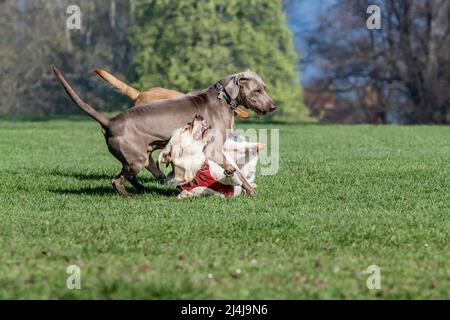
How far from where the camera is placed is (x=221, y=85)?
11.1 metres

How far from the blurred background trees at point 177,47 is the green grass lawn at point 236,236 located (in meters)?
33.2

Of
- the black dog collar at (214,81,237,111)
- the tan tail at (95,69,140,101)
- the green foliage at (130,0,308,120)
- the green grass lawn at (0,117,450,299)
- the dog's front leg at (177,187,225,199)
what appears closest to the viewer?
the green grass lawn at (0,117,450,299)

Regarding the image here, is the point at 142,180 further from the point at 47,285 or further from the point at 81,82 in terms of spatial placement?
the point at 81,82

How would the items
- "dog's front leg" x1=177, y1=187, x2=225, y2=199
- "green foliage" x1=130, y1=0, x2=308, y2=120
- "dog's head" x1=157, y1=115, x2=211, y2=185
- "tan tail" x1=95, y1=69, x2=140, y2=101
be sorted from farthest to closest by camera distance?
"green foliage" x1=130, y1=0, x2=308, y2=120, "tan tail" x1=95, y1=69, x2=140, y2=101, "dog's front leg" x1=177, y1=187, x2=225, y2=199, "dog's head" x1=157, y1=115, x2=211, y2=185

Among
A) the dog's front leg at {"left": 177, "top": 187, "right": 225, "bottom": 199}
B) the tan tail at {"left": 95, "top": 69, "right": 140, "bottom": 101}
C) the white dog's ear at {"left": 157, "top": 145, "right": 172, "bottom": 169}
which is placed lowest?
the dog's front leg at {"left": 177, "top": 187, "right": 225, "bottom": 199}

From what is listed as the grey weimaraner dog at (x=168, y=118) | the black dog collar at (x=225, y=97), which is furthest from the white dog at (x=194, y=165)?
the black dog collar at (x=225, y=97)

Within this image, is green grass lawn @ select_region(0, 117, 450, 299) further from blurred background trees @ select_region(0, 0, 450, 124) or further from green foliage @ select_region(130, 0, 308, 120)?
blurred background trees @ select_region(0, 0, 450, 124)

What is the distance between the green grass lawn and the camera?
20.2ft

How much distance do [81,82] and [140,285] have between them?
4943 cm

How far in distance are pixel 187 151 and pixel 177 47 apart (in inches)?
1483

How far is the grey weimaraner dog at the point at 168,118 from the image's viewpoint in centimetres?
1059

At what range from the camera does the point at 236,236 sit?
8.21 metres

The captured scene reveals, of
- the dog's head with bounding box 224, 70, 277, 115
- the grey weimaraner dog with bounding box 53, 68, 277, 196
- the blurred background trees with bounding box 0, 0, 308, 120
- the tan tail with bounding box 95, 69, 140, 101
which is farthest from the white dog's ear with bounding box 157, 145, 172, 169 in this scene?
the blurred background trees with bounding box 0, 0, 308, 120

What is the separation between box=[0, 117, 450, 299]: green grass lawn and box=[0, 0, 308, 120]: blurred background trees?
109 feet
